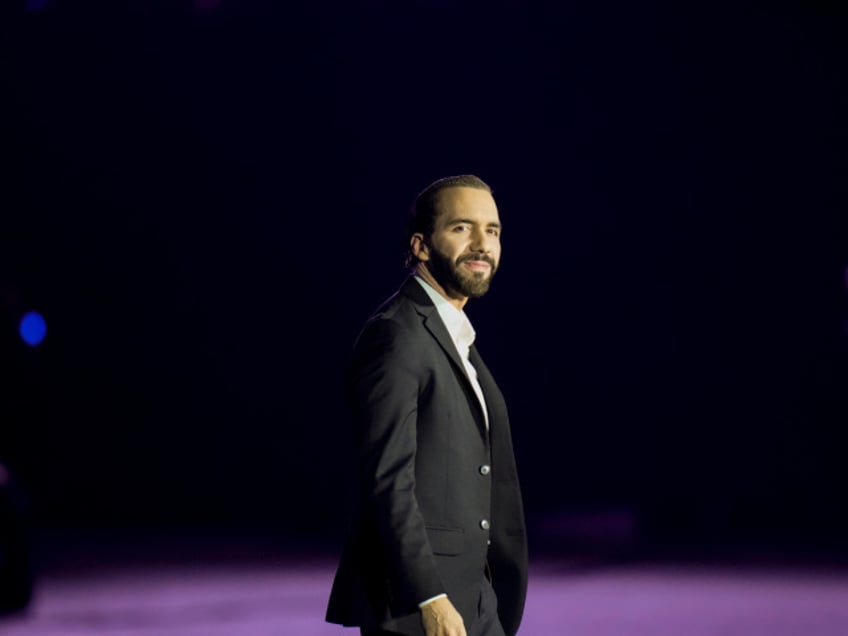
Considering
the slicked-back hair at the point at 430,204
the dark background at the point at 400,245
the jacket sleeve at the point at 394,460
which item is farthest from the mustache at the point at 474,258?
the dark background at the point at 400,245

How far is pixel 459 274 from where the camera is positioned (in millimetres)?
2902

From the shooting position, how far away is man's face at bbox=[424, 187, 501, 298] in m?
2.90

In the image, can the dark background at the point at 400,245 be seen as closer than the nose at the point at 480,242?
No

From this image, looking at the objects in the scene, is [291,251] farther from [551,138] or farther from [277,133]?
[551,138]

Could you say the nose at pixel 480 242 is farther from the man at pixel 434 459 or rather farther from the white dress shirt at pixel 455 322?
the white dress shirt at pixel 455 322

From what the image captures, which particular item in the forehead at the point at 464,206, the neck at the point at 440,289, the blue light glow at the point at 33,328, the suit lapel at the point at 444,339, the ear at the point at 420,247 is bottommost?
the suit lapel at the point at 444,339

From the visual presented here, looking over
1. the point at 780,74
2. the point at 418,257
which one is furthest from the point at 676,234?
the point at 418,257

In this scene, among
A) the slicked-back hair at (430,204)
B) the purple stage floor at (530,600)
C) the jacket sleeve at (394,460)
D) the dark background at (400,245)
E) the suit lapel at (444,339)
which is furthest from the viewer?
the dark background at (400,245)

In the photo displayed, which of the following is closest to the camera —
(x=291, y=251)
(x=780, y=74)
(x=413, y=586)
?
(x=413, y=586)

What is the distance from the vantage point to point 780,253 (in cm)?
1265

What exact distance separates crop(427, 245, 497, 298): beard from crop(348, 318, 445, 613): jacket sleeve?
26 cm

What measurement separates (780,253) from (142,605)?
26.3 feet

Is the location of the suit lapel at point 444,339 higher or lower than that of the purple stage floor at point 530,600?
lower

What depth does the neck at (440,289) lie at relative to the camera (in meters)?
2.96
